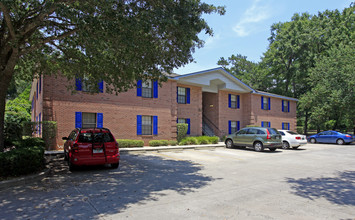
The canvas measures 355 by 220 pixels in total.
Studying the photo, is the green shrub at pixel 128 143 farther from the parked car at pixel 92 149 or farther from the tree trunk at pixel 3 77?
the tree trunk at pixel 3 77

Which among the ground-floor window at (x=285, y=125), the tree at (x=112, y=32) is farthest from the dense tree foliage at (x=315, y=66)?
the tree at (x=112, y=32)

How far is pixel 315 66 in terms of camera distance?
1281 inches

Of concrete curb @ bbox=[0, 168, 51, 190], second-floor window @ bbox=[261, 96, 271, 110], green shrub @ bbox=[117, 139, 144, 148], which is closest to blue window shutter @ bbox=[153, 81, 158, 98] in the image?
green shrub @ bbox=[117, 139, 144, 148]

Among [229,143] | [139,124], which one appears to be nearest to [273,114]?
[229,143]

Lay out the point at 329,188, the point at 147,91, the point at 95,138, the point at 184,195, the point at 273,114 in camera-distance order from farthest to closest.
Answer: the point at 273,114 < the point at 147,91 < the point at 95,138 < the point at 329,188 < the point at 184,195

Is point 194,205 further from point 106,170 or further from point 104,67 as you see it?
point 104,67

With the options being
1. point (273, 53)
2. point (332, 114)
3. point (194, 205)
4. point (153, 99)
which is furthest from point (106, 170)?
point (273, 53)

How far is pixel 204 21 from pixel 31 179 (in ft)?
25.0

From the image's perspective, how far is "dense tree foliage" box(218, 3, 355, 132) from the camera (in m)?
26.3

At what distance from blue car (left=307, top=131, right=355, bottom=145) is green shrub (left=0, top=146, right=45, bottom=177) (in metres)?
25.6

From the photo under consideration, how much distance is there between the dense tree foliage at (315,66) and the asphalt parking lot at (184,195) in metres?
20.7

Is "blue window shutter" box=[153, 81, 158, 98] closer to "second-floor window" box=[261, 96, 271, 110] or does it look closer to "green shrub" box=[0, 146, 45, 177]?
"green shrub" box=[0, 146, 45, 177]

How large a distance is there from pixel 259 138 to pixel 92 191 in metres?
12.4

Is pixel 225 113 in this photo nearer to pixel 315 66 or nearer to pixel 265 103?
pixel 265 103
